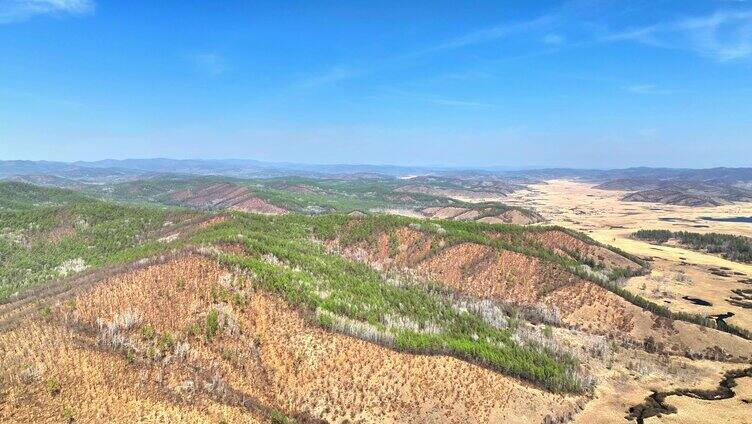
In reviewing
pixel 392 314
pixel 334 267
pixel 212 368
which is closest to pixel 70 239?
pixel 334 267

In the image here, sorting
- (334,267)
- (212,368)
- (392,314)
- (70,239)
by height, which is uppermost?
(334,267)

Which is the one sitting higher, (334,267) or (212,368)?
(334,267)

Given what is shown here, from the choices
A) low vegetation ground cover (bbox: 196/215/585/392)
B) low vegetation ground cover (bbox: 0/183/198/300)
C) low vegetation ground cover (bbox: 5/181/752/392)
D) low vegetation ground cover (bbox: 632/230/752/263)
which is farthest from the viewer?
low vegetation ground cover (bbox: 632/230/752/263)

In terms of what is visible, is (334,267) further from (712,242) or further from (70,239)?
(712,242)

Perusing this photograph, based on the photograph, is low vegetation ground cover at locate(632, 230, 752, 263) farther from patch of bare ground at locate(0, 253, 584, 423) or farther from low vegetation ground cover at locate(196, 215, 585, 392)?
patch of bare ground at locate(0, 253, 584, 423)

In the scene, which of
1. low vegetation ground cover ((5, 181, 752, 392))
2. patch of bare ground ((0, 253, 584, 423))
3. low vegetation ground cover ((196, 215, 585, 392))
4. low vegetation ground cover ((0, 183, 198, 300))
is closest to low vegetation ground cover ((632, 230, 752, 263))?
low vegetation ground cover ((5, 181, 752, 392))

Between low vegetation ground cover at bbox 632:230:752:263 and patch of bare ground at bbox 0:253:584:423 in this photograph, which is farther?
low vegetation ground cover at bbox 632:230:752:263

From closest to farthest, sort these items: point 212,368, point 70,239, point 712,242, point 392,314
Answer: point 212,368, point 392,314, point 70,239, point 712,242

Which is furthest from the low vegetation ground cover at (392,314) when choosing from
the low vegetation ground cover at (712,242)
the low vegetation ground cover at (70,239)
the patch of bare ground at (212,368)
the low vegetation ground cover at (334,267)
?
the low vegetation ground cover at (712,242)

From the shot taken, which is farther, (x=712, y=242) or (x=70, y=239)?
(x=712, y=242)
